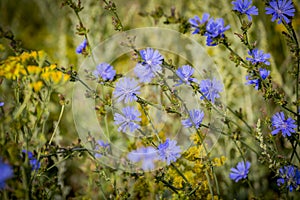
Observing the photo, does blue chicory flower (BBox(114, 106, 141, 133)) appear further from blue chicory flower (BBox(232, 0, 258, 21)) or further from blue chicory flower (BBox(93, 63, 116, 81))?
blue chicory flower (BBox(232, 0, 258, 21))

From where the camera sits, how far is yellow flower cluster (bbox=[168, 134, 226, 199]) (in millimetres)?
1390

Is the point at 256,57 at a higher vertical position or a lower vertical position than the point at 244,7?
lower

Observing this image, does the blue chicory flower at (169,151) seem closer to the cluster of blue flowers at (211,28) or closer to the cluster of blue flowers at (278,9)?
the cluster of blue flowers at (211,28)

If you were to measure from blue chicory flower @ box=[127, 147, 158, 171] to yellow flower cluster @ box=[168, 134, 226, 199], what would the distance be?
86 millimetres

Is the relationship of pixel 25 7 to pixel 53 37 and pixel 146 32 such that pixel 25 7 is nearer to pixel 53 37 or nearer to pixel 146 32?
pixel 53 37

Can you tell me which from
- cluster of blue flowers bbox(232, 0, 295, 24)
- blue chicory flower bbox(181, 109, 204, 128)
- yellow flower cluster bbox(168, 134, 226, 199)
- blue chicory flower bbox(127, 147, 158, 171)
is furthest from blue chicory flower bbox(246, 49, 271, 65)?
blue chicory flower bbox(127, 147, 158, 171)

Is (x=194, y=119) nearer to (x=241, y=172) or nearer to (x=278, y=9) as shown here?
(x=241, y=172)

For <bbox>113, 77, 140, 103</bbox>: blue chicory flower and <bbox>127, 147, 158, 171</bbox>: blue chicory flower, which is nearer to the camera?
<bbox>113, 77, 140, 103</bbox>: blue chicory flower

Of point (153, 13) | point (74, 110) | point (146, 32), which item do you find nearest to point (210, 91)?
point (153, 13)

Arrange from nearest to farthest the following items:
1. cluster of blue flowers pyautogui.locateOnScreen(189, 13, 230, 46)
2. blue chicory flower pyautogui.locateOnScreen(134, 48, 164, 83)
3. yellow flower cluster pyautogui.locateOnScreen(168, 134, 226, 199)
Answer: cluster of blue flowers pyautogui.locateOnScreen(189, 13, 230, 46), blue chicory flower pyautogui.locateOnScreen(134, 48, 164, 83), yellow flower cluster pyautogui.locateOnScreen(168, 134, 226, 199)

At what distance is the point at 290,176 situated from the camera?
52.2 inches

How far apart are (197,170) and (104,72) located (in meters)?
0.52

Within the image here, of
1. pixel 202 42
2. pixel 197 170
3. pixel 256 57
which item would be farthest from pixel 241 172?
pixel 202 42

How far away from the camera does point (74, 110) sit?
2.78 m
